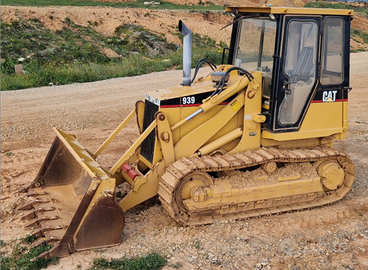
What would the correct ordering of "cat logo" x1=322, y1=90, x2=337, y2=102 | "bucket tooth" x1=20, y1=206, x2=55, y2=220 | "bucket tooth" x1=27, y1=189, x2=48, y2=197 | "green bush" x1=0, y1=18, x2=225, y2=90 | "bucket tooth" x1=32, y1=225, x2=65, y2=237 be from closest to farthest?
"bucket tooth" x1=32, y1=225, x2=65, y2=237, "bucket tooth" x1=20, y1=206, x2=55, y2=220, "bucket tooth" x1=27, y1=189, x2=48, y2=197, "cat logo" x1=322, y1=90, x2=337, y2=102, "green bush" x1=0, y1=18, x2=225, y2=90

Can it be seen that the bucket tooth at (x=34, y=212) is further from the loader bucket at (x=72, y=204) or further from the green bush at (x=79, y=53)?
the green bush at (x=79, y=53)

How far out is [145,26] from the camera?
31.5 metres

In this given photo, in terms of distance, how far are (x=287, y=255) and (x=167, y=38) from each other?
26.5m

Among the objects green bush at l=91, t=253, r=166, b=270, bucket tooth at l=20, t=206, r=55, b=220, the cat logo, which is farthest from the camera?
the cat logo

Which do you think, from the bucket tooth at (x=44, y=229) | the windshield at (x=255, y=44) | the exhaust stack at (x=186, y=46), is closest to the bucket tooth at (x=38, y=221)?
the bucket tooth at (x=44, y=229)

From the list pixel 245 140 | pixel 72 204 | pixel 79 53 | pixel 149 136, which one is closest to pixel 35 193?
pixel 72 204

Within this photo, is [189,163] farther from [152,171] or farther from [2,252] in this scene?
[2,252]

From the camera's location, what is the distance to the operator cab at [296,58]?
20.6ft

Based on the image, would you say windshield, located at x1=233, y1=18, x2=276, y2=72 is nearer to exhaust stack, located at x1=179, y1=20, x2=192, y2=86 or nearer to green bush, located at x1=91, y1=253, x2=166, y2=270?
exhaust stack, located at x1=179, y1=20, x2=192, y2=86

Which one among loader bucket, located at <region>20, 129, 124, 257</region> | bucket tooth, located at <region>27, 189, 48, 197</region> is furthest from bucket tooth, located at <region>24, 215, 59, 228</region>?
bucket tooth, located at <region>27, 189, 48, 197</region>

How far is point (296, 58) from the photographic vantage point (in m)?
6.43

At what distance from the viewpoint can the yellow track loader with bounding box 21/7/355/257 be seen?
A: 20.1ft

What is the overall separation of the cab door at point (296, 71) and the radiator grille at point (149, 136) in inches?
71.6

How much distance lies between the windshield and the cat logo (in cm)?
95
